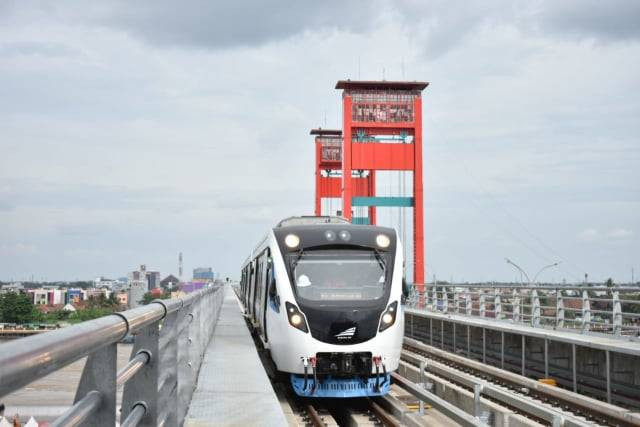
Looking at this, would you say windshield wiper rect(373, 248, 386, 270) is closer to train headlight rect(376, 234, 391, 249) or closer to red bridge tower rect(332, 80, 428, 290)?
train headlight rect(376, 234, 391, 249)

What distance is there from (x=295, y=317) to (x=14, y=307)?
392 centimetres

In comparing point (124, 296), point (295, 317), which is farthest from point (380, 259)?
point (124, 296)

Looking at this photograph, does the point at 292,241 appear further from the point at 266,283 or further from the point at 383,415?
the point at 383,415

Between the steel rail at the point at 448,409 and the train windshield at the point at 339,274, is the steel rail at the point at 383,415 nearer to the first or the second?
the steel rail at the point at 448,409

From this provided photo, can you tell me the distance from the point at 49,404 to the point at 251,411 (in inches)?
175

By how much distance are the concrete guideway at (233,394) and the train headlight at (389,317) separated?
195cm

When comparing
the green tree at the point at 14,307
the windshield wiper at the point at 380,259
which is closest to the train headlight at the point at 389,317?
the windshield wiper at the point at 380,259

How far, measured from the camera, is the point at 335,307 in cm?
1134

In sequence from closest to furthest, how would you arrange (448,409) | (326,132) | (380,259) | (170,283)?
(448,409)
(380,259)
(170,283)
(326,132)

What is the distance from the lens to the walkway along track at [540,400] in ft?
30.5

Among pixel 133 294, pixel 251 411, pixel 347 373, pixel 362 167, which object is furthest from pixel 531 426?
pixel 362 167

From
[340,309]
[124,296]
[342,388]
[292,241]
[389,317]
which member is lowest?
[342,388]

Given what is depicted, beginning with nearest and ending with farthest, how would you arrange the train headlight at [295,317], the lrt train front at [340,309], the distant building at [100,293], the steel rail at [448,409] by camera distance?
the steel rail at [448,409], the lrt train front at [340,309], the train headlight at [295,317], the distant building at [100,293]

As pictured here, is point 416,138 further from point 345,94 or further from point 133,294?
point 133,294
